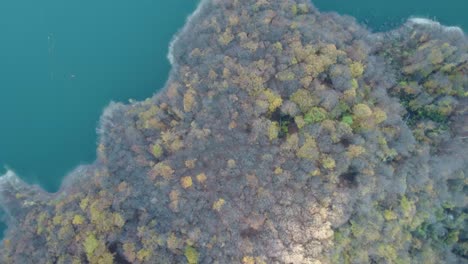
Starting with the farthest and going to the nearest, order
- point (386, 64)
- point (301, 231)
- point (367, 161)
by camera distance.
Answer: point (386, 64) → point (367, 161) → point (301, 231)

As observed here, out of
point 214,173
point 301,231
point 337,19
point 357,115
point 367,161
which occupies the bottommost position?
point 301,231

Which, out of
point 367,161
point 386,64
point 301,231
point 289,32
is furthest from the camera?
point 386,64

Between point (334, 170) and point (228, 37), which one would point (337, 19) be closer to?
point (228, 37)

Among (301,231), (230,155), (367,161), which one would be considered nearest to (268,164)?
(230,155)

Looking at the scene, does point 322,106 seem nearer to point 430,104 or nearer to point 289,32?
point 289,32

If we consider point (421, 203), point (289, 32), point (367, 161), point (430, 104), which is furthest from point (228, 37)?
point (421, 203)

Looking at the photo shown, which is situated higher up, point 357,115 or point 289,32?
point 289,32

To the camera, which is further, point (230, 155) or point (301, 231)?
point (230, 155)
